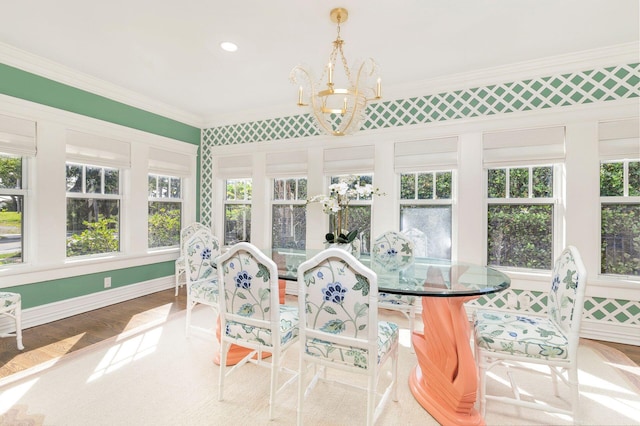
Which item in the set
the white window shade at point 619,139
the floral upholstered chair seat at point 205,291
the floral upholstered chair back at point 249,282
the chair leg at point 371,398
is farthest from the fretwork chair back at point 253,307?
the white window shade at point 619,139

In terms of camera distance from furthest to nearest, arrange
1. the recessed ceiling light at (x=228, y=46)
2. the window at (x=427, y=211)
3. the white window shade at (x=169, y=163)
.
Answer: the white window shade at (x=169, y=163) < the window at (x=427, y=211) < the recessed ceiling light at (x=228, y=46)

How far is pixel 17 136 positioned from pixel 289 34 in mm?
2781

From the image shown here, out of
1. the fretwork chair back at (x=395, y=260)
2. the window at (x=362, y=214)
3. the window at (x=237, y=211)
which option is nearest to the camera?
the fretwork chair back at (x=395, y=260)

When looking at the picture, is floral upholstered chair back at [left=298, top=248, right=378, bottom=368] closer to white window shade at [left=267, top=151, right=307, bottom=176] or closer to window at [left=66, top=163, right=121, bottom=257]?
white window shade at [left=267, top=151, right=307, bottom=176]

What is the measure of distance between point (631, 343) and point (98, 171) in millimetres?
5920

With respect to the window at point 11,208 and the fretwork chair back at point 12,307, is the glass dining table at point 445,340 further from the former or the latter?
the window at point 11,208

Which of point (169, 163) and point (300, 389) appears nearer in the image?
point (300, 389)

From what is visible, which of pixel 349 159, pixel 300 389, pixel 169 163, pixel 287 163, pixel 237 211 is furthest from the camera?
pixel 237 211

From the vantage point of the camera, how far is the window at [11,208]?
3.06m

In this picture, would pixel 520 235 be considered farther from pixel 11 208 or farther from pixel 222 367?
pixel 11 208

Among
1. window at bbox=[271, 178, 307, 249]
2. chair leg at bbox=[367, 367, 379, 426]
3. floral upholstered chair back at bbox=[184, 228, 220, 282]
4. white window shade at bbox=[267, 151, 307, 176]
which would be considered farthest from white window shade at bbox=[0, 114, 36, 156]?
chair leg at bbox=[367, 367, 379, 426]

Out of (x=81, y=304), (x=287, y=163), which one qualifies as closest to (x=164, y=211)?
(x=81, y=304)

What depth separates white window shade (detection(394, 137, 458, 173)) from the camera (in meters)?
3.58

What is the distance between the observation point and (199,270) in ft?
9.74
